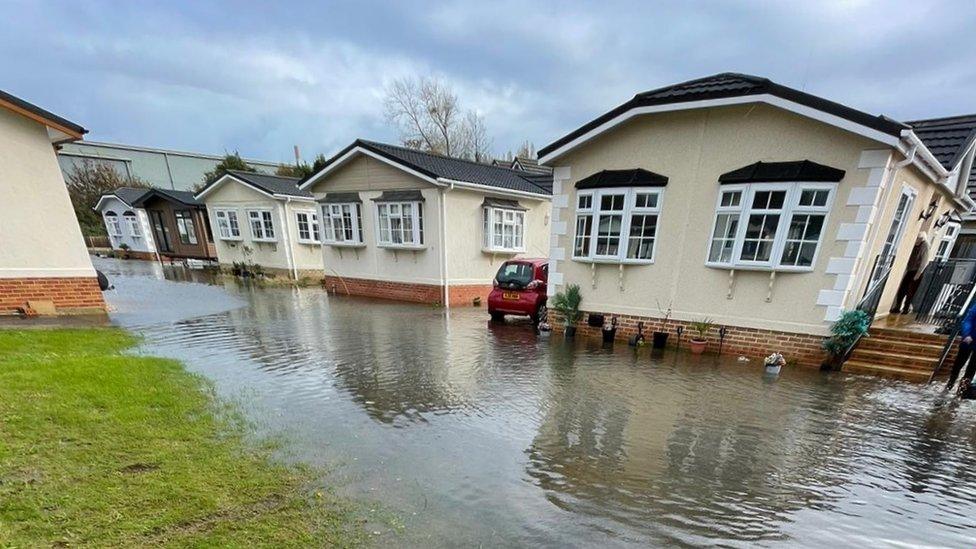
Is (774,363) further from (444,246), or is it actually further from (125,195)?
(125,195)

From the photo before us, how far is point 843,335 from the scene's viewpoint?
20.6ft

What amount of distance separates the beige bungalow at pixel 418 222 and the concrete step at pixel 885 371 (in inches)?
377

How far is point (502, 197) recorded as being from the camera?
13.6m

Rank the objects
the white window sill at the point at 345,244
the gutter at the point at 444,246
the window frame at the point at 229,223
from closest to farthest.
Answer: the gutter at the point at 444,246 < the white window sill at the point at 345,244 < the window frame at the point at 229,223

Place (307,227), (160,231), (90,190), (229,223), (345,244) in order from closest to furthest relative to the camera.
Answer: (345,244), (307,227), (229,223), (160,231), (90,190)

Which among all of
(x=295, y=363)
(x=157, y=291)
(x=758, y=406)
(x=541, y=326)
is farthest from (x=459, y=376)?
(x=157, y=291)

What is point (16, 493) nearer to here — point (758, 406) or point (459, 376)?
point (459, 376)

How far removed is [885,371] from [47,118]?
16.0 metres

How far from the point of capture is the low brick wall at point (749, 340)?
666 centimetres

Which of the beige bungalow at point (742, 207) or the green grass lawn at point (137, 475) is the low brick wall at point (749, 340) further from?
the green grass lawn at point (137, 475)

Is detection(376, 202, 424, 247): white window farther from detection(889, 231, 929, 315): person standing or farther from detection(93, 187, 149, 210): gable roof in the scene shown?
detection(93, 187, 149, 210): gable roof

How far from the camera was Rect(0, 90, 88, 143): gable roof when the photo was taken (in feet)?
22.6

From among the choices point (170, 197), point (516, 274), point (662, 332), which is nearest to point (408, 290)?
point (516, 274)

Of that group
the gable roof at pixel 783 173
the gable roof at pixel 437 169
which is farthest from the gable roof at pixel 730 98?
the gable roof at pixel 437 169
